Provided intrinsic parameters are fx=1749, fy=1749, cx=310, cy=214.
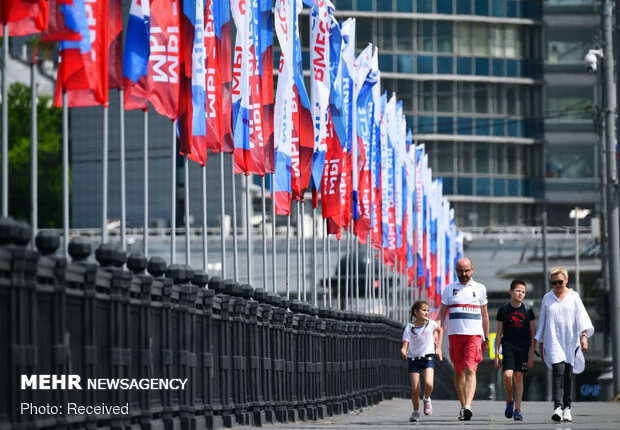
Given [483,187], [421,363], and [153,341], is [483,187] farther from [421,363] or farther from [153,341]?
[153,341]

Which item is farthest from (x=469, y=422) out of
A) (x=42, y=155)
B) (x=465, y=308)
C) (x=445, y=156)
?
(x=445, y=156)

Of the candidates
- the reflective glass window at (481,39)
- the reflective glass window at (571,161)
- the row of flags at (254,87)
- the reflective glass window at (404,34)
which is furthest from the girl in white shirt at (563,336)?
the reflective glass window at (481,39)

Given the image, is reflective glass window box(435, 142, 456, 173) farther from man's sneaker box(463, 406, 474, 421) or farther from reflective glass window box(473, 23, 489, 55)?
man's sneaker box(463, 406, 474, 421)

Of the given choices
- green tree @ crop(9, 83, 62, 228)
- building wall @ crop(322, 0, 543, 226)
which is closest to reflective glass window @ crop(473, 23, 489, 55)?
building wall @ crop(322, 0, 543, 226)

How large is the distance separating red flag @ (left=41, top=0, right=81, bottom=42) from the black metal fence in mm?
2290

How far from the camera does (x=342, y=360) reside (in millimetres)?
26812

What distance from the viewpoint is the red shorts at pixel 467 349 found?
21188 millimetres

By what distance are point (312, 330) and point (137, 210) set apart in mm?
73959

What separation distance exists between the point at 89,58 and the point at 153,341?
306 centimetres

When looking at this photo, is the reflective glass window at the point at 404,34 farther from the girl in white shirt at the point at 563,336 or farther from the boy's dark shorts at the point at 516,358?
the girl in white shirt at the point at 563,336

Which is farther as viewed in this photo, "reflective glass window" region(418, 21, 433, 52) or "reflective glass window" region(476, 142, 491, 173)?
"reflective glass window" region(476, 142, 491, 173)

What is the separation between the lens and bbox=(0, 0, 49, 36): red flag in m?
14.8

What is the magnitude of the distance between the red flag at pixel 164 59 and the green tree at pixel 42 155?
75112mm

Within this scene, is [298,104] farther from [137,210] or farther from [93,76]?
[137,210]
